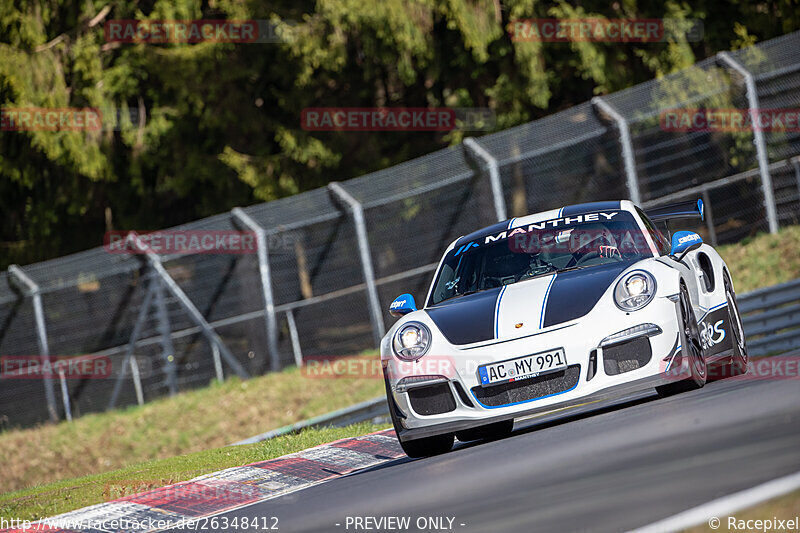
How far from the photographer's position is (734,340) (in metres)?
8.20

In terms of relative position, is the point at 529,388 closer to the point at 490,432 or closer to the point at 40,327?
the point at 490,432

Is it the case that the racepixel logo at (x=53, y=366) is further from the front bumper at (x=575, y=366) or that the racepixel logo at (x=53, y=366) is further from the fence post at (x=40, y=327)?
the front bumper at (x=575, y=366)

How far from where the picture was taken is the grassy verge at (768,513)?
3668mm

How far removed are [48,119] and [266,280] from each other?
22.1ft

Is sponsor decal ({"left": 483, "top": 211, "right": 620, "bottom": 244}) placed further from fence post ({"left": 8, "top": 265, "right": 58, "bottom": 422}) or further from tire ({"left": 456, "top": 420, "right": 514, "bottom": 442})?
fence post ({"left": 8, "top": 265, "right": 58, "bottom": 422})

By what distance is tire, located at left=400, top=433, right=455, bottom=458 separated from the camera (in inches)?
288

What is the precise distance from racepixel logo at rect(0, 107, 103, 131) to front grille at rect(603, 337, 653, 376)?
16027 mm

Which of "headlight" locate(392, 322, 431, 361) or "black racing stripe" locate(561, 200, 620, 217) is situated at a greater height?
"black racing stripe" locate(561, 200, 620, 217)

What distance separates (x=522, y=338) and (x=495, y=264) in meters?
1.45

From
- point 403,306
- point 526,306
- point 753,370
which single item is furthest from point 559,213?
point 753,370

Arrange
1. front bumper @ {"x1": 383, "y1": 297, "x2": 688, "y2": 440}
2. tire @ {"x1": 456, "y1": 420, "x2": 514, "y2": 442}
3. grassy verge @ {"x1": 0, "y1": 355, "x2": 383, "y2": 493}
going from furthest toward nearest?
grassy verge @ {"x1": 0, "y1": 355, "x2": 383, "y2": 493}
tire @ {"x1": 456, "y1": 420, "x2": 514, "y2": 442}
front bumper @ {"x1": 383, "y1": 297, "x2": 688, "y2": 440}

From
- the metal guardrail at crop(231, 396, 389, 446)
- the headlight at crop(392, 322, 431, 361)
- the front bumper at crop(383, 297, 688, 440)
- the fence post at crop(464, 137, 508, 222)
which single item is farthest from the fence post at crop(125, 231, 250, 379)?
the front bumper at crop(383, 297, 688, 440)

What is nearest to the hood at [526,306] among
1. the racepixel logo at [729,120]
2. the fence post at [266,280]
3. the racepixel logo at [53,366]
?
the racepixel logo at [729,120]

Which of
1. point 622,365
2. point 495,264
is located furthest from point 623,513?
point 495,264
